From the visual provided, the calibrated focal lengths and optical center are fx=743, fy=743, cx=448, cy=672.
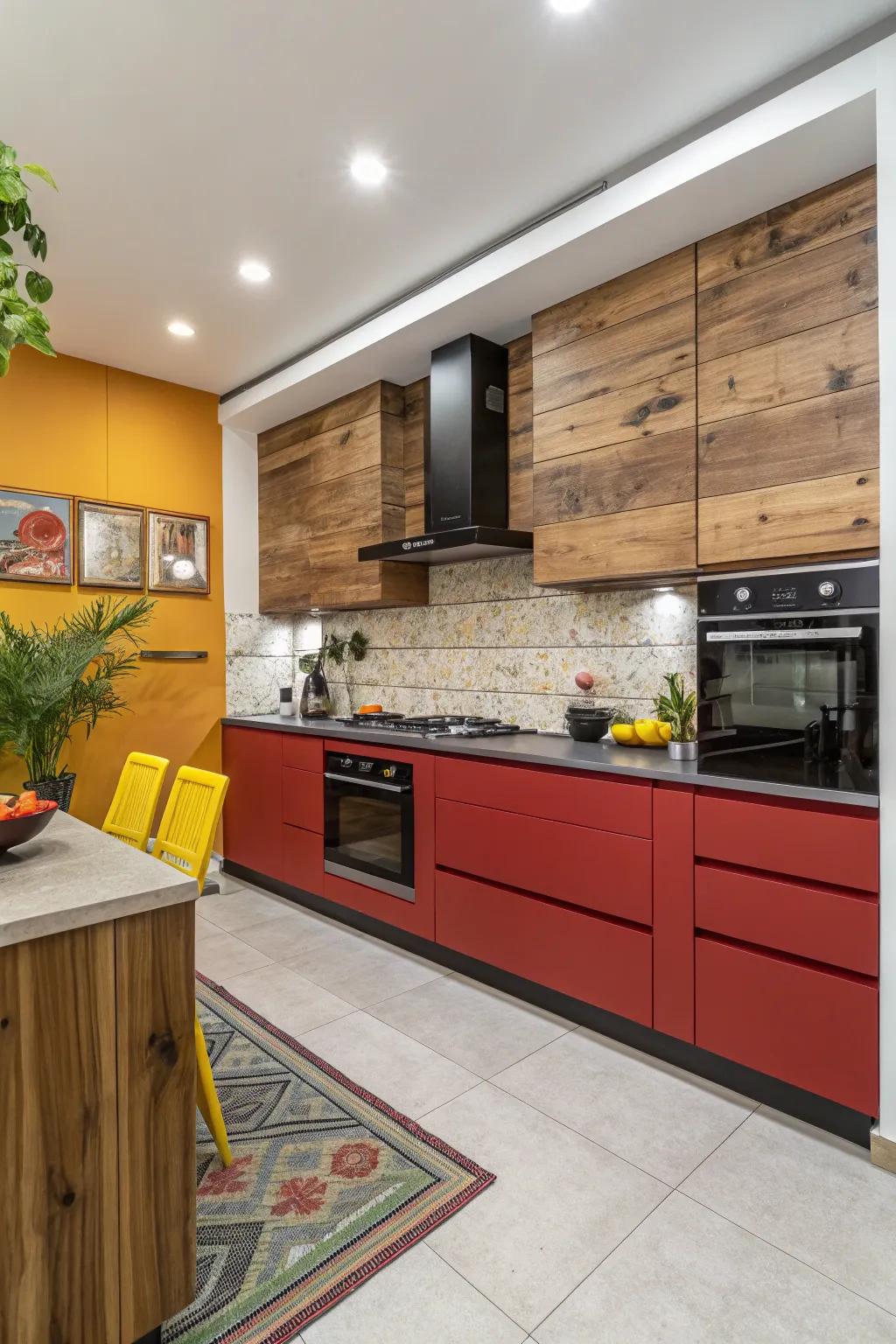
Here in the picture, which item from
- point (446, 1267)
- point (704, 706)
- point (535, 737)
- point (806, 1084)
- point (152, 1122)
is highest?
point (704, 706)

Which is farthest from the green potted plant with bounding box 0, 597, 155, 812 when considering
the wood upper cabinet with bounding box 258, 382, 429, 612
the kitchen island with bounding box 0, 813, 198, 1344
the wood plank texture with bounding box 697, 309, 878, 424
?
the wood plank texture with bounding box 697, 309, 878, 424

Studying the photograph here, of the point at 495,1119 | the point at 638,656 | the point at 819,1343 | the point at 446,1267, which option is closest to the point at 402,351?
the point at 638,656

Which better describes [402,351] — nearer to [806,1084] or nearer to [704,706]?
[704,706]

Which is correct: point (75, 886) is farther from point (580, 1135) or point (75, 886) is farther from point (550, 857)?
point (550, 857)

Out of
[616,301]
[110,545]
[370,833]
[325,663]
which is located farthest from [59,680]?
[616,301]

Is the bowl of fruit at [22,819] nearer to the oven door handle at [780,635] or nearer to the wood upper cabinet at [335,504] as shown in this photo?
the oven door handle at [780,635]

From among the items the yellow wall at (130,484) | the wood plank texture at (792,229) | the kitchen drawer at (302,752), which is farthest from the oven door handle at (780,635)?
the yellow wall at (130,484)

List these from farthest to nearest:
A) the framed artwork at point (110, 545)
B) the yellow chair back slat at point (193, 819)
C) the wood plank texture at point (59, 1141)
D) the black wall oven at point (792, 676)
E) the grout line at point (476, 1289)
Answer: the framed artwork at point (110, 545), the yellow chair back slat at point (193, 819), the black wall oven at point (792, 676), the grout line at point (476, 1289), the wood plank texture at point (59, 1141)

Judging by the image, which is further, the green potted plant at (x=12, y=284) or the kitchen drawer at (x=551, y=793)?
the kitchen drawer at (x=551, y=793)

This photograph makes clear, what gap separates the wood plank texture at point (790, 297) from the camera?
1.98 metres

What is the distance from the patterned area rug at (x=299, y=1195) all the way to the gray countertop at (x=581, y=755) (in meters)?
1.14

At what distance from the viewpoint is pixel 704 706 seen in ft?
7.40

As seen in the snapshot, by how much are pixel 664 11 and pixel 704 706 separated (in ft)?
5.75

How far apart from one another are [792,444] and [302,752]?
2576 millimetres
